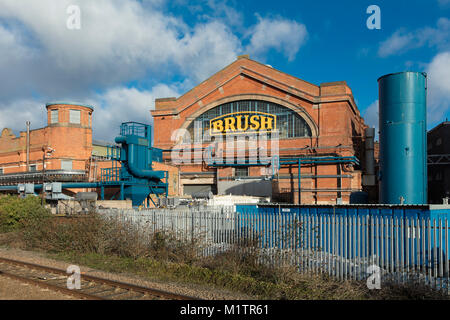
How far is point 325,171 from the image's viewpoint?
108 ft

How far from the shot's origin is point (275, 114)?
36.0 meters

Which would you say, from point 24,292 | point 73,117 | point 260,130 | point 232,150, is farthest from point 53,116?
point 24,292

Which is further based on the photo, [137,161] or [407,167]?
[137,161]

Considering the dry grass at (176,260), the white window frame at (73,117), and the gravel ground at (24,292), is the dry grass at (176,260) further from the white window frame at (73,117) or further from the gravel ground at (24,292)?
the white window frame at (73,117)

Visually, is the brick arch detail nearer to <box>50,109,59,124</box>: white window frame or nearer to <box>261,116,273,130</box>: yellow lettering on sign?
<box>261,116,273,130</box>: yellow lettering on sign

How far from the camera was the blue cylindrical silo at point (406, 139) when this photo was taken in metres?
22.9

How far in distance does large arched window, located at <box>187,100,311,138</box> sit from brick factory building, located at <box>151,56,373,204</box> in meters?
0.09

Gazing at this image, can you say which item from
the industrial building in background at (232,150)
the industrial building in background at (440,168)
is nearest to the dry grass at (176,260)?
the industrial building in background at (232,150)

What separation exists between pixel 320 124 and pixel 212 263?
2469 cm

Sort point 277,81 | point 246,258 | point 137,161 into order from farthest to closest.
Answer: point 277,81
point 137,161
point 246,258

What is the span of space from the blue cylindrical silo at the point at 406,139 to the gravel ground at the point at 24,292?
2027 centimetres

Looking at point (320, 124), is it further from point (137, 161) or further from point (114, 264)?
point (114, 264)

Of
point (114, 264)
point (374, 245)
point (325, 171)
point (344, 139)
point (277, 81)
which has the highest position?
point (277, 81)
